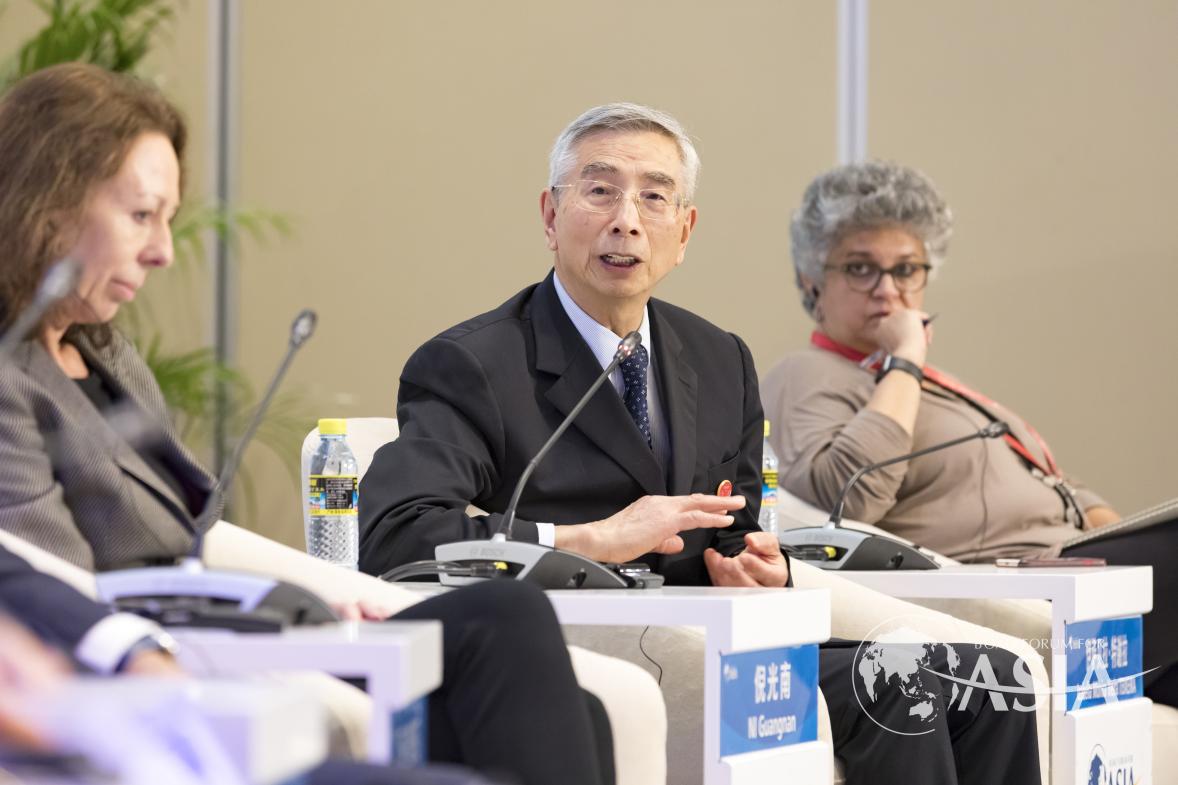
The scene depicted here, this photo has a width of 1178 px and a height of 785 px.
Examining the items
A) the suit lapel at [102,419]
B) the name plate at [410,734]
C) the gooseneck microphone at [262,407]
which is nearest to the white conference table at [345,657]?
the name plate at [410,734]

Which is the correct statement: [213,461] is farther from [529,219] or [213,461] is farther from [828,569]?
[828,569]

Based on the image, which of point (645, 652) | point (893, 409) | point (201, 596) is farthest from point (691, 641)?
point (893, 409)

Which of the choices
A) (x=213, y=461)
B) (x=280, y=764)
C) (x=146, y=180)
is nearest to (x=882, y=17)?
(x=213, y=461)

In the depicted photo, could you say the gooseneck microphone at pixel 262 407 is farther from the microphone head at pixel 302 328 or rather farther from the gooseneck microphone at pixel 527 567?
the gooseneck microphone at pixel 527 567

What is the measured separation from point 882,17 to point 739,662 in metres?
3.29

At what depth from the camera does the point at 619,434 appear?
2.31 m

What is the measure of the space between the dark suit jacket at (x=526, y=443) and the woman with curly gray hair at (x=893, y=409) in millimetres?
733

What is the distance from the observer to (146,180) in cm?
168

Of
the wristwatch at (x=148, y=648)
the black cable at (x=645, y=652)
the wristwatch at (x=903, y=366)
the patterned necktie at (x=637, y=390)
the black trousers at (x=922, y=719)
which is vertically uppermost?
the wristwatch at (x=903, y=366)

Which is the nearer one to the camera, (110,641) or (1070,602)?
(110,641)

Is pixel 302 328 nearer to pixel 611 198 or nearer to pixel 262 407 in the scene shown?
pixel 262 407

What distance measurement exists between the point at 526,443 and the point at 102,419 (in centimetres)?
72

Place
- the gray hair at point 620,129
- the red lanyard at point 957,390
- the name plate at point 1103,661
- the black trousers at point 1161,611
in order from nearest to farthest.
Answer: the name plate at point 1103,661 < the gray hair at point 620,129 < the black trousers at point 1161,611 < the red lanyard at point 957,390

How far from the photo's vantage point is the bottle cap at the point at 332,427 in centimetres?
248
